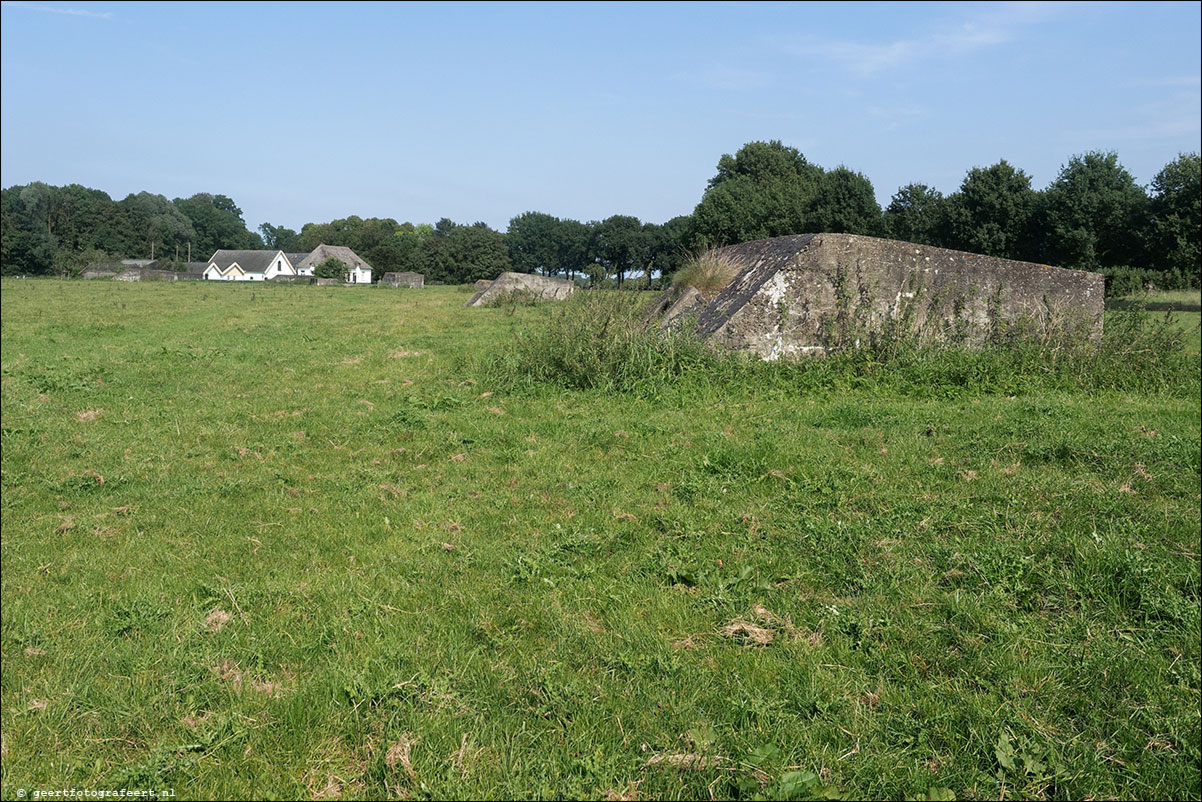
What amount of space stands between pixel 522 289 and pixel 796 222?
24.7 metres

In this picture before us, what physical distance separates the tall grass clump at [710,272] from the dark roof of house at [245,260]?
58.8 meters

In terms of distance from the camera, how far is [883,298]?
35.1ft

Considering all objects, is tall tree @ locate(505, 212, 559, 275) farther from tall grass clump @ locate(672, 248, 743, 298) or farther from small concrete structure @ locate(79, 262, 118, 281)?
tall grass clump @ locate(672, 248, 743, 298)

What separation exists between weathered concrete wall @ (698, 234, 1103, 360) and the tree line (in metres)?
2.57

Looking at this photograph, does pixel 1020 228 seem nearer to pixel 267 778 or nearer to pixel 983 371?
pixel 983 371

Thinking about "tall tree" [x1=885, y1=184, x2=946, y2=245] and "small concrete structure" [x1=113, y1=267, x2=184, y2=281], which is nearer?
"tall tree" [x1=885, y1=184, x2=946, y2=245]

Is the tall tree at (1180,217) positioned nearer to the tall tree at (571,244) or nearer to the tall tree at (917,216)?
the tall tree at (917,216)

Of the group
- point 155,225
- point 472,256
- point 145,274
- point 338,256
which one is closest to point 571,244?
point 472,256

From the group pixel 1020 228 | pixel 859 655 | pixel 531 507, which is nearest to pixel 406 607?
pixel 531 507

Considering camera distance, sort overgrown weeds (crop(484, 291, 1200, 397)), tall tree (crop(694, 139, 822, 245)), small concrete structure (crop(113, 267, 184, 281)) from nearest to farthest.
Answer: overgrown weeds (crop(484, 291, 1200, 397)), tall tree (crop(694, 139, 822, 245)), small concrete structure (crop(113, 267, 184, 281))

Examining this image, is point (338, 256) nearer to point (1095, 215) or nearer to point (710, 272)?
point (1095, 215)

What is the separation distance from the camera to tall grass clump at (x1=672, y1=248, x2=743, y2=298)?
12.7 m

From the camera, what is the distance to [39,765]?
2.89 metres

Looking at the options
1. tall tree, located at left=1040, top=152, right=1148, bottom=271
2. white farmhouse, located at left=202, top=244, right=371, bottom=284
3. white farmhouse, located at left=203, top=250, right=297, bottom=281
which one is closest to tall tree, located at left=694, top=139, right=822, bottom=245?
tall tree, located at left=1040, top=152, right=1148, bottom=271
